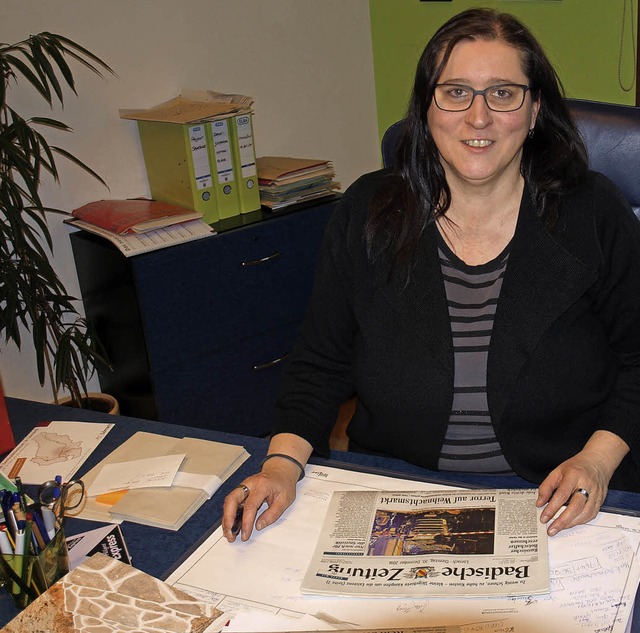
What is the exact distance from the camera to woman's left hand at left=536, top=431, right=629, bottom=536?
111cm

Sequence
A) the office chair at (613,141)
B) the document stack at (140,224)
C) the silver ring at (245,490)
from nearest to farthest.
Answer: the silver ring at (245,490)
the office chair at (613,141)
the document stack at (140,224)

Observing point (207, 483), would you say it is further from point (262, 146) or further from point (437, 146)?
point (262, 146)

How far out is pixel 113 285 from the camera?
2535 mm

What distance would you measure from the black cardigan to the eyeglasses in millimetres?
159

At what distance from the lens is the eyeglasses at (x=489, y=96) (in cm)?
140

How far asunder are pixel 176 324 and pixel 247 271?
270 millimetres

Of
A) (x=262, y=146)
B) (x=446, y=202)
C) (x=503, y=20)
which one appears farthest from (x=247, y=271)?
(x=503, y=20)

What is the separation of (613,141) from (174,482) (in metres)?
0.94

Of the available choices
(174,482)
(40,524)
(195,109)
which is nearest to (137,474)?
(174,482)

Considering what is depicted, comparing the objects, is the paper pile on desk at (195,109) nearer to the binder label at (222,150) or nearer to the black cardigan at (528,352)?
the binder label at (222,150)

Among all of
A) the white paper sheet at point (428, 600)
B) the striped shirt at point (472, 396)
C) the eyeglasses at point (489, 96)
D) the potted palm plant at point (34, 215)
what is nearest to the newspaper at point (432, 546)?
the white paper sheet at point (428, 600)

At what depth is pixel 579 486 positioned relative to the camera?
1157 millimetres

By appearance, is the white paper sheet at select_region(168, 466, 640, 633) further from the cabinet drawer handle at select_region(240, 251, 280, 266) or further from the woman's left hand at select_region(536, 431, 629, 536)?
the cabinet drawer handle at select_region(240, 251, 280, 266)

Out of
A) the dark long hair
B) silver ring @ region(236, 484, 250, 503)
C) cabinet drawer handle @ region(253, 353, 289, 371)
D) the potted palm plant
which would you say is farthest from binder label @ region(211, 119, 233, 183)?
silver ring @ region(236, 484, 250, 503)
